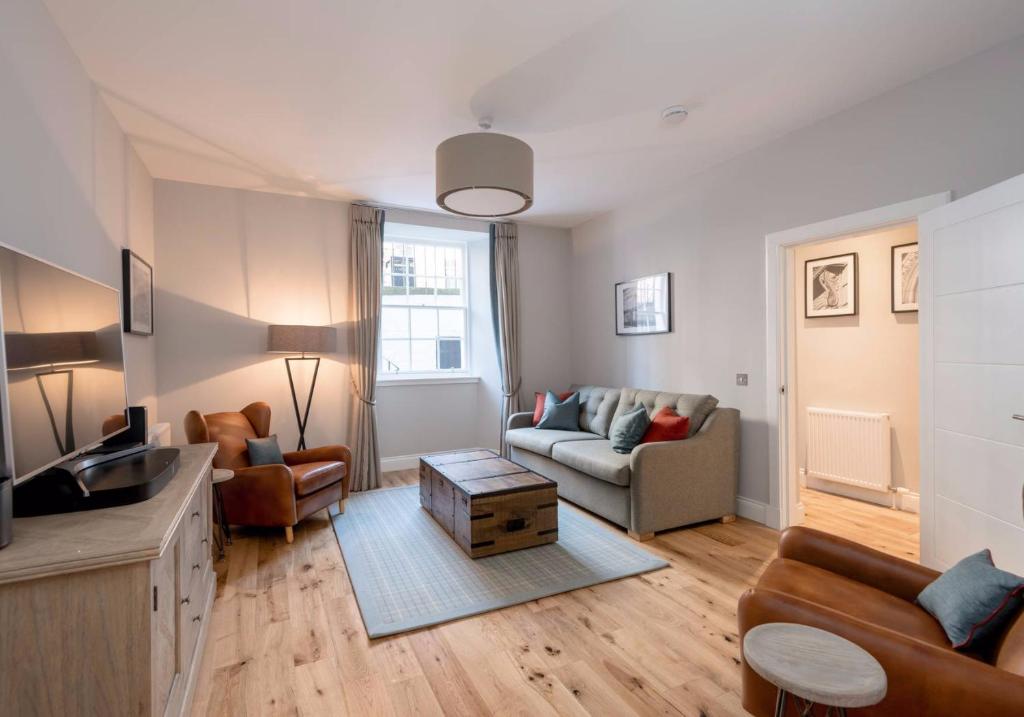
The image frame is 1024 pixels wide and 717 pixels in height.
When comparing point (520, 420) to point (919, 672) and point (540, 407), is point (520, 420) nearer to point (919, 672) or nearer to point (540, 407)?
point (540, 407)

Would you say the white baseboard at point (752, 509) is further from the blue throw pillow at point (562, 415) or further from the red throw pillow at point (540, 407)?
the red throw pillow at point (540, 407)

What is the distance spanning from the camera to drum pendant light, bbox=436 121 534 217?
2.75m

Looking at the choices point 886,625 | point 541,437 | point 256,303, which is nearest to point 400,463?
point 541,437

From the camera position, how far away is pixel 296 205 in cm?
454

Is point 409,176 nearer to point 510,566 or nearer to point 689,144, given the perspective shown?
point 689,144

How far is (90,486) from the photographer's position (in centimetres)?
157

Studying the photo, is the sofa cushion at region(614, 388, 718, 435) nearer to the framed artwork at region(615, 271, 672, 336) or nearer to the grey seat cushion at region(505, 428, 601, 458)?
the grey seat cushion at region(505, 428, 601, 458)

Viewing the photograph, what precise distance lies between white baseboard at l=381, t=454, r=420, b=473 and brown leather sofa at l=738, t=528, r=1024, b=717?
3888 millimetres

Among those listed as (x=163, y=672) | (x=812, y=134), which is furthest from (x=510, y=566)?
(x=812, y=134)

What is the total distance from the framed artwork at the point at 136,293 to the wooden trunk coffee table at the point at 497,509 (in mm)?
2290

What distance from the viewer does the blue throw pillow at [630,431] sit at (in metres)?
3.63

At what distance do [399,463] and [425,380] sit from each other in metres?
0.92

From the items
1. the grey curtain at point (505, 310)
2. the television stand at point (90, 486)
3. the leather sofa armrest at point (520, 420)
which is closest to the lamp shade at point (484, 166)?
the television stand at point (90, 486)

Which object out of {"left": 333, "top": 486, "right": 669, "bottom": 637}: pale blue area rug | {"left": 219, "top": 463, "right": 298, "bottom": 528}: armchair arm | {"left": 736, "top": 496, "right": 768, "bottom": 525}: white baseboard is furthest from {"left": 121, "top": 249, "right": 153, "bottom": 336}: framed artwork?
{"left": 736, "top": 496, "right": 768, "bottom": 525}: white baseboard
